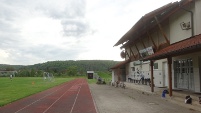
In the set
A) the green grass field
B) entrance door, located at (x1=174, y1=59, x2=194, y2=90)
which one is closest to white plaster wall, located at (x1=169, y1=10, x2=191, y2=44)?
entrance door, located at (x1=174, y1=59, x2=194, y2=90)

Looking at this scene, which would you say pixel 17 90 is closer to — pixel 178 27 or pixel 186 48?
pixel 178 27

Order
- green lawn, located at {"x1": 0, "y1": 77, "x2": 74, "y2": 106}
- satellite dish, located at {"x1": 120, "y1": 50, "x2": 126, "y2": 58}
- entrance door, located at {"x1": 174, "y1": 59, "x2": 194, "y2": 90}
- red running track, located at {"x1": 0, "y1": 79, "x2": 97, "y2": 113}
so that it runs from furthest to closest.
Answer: satellite dish, located at {"x1": 120, "y1": 50, "x2": 126, "y2": 58}
green lawn, located at {"x1": 0, "y1": 77, "x2": 74, "y2": 106}
entrance door, located at {"x1": 174, "y1": 59, "x2": 194, "y2": 90}
red running track, located at {"x1": 0, "y1": 79, "x2": 97, "y2": 113}

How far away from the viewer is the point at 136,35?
31.8 m

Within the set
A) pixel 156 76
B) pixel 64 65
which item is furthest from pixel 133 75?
pixel 64 65

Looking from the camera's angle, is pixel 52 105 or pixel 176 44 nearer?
pixel 52 105

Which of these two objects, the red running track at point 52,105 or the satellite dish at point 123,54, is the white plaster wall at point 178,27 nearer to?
the red running track at point 52,105

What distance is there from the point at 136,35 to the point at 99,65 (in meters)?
135

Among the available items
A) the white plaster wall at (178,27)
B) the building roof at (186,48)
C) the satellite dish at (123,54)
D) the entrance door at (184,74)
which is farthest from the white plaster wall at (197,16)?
the satellite dish at (123,54)

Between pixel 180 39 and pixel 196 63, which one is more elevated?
pixel 180 39

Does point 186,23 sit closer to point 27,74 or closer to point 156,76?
point 156,76

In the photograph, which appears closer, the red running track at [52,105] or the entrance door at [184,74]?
the red running track at [52,105]

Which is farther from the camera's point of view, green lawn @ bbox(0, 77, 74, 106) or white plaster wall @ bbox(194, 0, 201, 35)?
green lawn @ bbox(0, 77, 74, 106)

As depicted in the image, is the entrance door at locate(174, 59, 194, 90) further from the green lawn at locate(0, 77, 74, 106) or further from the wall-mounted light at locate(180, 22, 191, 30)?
the green lawn at locate(0, 77, 74, 106)

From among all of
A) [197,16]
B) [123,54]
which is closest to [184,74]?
[197,16]
